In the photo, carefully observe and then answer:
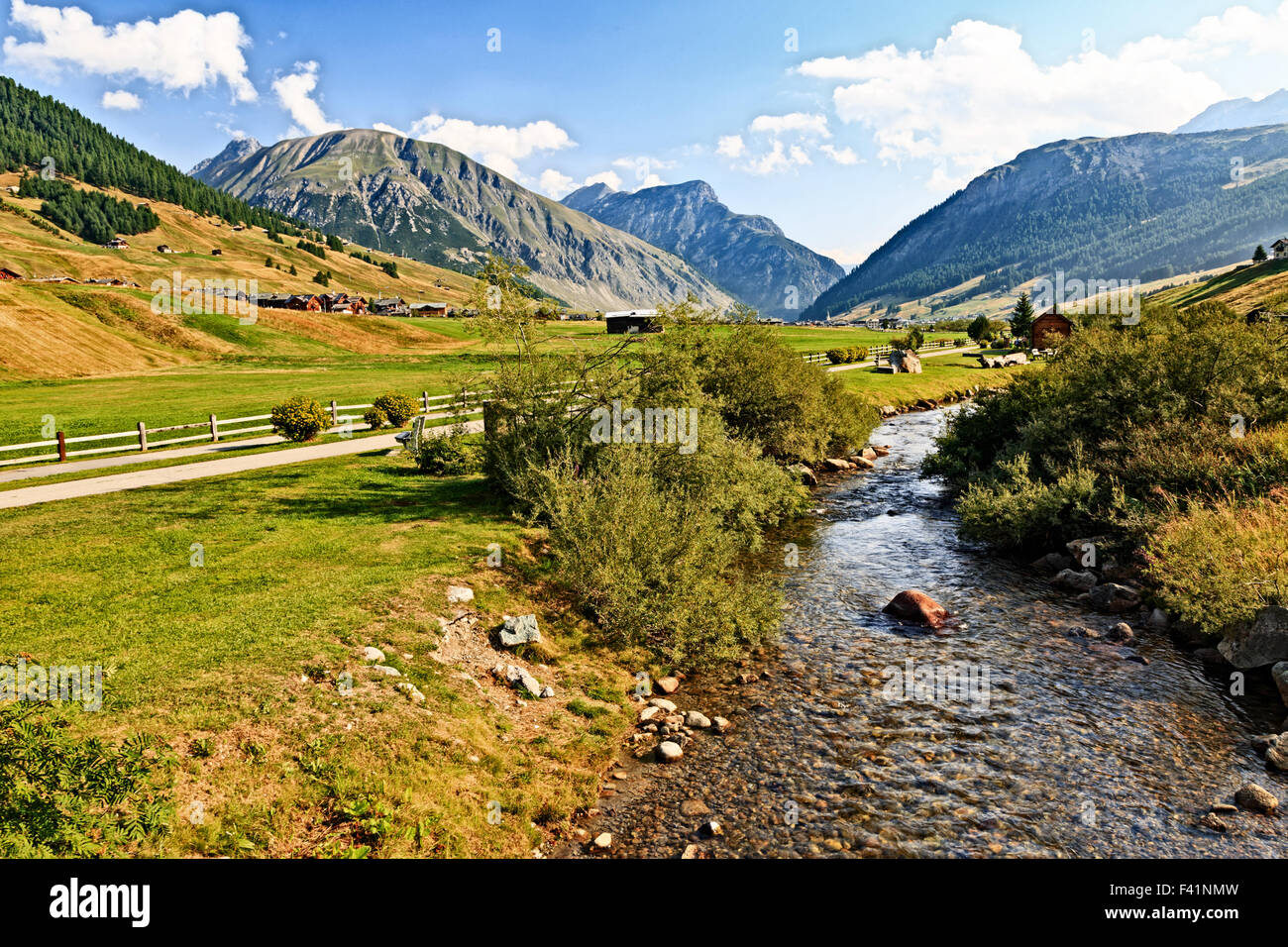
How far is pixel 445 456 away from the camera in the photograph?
84.6 ft

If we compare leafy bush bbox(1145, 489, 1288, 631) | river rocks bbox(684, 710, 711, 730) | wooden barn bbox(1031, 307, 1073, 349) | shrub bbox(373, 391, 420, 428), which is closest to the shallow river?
river rocks bbox(684, 710, 711, 730)

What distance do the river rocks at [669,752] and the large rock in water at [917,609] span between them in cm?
887

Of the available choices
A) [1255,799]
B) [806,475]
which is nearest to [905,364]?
[806,475]

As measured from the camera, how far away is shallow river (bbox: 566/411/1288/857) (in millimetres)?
9836

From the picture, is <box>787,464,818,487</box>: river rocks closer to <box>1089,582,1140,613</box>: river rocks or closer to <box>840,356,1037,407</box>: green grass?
<box>1089,582,1140,613</box>: river rocks

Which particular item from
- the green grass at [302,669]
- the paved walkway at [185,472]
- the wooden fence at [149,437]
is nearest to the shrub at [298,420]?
the paved walkway at [185,472]

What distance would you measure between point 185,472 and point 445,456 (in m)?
10.2

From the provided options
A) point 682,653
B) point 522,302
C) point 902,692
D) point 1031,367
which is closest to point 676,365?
point 522,302

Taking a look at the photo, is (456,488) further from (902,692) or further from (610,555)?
(902,692)

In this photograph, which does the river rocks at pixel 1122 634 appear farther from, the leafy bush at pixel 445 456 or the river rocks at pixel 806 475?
the leafy bush at pixel 445 456

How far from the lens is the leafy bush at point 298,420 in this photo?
31875 millimetres

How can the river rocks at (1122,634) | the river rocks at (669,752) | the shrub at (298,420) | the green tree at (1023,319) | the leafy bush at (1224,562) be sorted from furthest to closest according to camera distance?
the green tree at (1023,319) < the shrub at (298,420) < the river rocks at (1122,634) < the leafy bush at (1224,562) < the river rocks at (669,752)

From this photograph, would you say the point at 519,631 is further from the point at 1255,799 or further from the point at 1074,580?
the point at 1074,580

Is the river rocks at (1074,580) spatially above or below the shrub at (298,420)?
below
